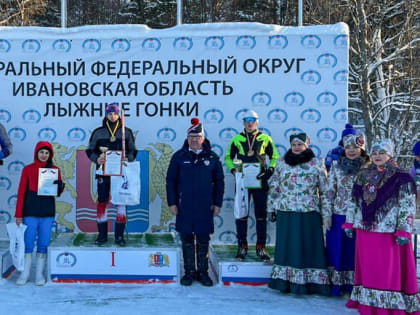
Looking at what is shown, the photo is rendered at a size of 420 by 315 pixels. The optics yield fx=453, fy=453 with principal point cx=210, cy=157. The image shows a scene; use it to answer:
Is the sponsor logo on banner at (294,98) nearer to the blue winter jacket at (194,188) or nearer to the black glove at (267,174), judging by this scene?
the black glove at (267,174)

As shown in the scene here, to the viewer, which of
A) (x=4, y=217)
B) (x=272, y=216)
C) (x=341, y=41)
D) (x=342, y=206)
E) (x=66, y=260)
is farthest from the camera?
(x=4, y=217)

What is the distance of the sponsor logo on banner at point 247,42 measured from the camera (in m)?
5.68

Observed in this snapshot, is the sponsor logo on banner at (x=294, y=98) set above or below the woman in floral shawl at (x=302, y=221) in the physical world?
above

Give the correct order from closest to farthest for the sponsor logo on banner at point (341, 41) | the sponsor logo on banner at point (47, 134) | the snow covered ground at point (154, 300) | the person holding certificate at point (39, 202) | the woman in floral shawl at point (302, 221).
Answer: the snow covered ground at point (154, 300) < the woman in floral shawl at point (302, 221) < the person holding certificate at point (39, 202) < the sponsor logo on banner at point (341, 41) < the sponsor logo on banner at point (47, 134)

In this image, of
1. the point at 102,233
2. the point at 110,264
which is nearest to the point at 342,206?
the point at 110,264

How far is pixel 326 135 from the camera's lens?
223 inches

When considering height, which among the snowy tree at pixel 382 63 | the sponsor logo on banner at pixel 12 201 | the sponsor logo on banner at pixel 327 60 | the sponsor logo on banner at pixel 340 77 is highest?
the snowy tree at pixel 382 63

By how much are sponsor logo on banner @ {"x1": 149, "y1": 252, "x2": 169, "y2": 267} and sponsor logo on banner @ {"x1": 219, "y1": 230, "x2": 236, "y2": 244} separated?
4.26ft

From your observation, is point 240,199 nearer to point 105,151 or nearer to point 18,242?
point 105,151

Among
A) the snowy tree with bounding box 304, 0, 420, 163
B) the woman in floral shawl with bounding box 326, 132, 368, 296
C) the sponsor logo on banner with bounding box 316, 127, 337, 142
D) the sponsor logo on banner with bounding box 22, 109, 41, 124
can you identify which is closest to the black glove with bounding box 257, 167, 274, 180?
the woman in floral shawl with bounding box 326, 132, 368, 296

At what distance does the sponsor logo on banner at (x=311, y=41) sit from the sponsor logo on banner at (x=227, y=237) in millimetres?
2541

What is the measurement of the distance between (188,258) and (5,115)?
10.4 ft

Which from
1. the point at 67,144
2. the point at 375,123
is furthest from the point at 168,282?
the point at 375,123

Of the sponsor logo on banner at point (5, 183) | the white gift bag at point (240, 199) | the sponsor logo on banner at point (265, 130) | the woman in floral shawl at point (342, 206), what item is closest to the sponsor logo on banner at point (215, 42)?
the sponsor logo on banner at point (265, 130)
